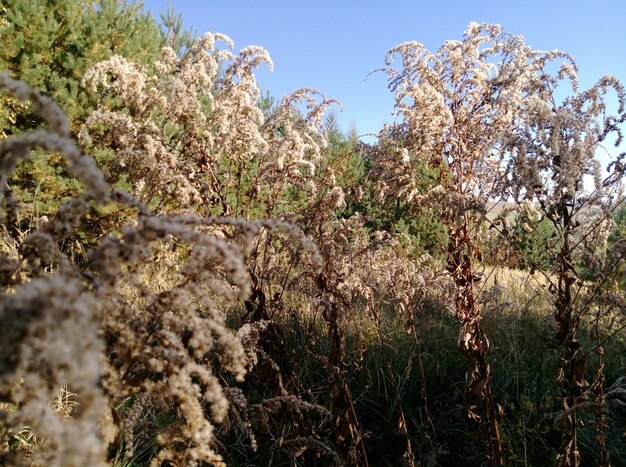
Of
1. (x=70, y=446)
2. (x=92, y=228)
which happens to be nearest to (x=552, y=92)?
(x=70, y=446)

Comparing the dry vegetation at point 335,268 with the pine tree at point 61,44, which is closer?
the dry vegetation at point 335,268

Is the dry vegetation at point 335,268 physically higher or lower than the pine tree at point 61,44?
lower

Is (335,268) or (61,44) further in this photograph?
(61,44)

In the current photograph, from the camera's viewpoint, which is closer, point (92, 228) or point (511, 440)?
point (511, 440)

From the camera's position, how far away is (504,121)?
325 cm

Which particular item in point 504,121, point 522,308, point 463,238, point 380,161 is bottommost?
point 522,308

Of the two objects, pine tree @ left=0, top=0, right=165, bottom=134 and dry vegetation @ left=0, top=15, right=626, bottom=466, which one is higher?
pine tree @ left=0, top=0, right=165, bottom=134

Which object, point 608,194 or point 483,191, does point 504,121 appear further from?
point 608,194

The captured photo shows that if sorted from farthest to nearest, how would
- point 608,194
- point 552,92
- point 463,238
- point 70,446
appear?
point 463,238
point 552,92
point 608,194
point 70,446

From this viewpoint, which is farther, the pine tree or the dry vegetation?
the pine tree

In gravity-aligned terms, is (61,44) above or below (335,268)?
above

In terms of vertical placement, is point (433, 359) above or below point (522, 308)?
below

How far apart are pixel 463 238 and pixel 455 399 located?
4.31ft

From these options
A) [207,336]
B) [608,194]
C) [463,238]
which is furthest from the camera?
[463,238]
